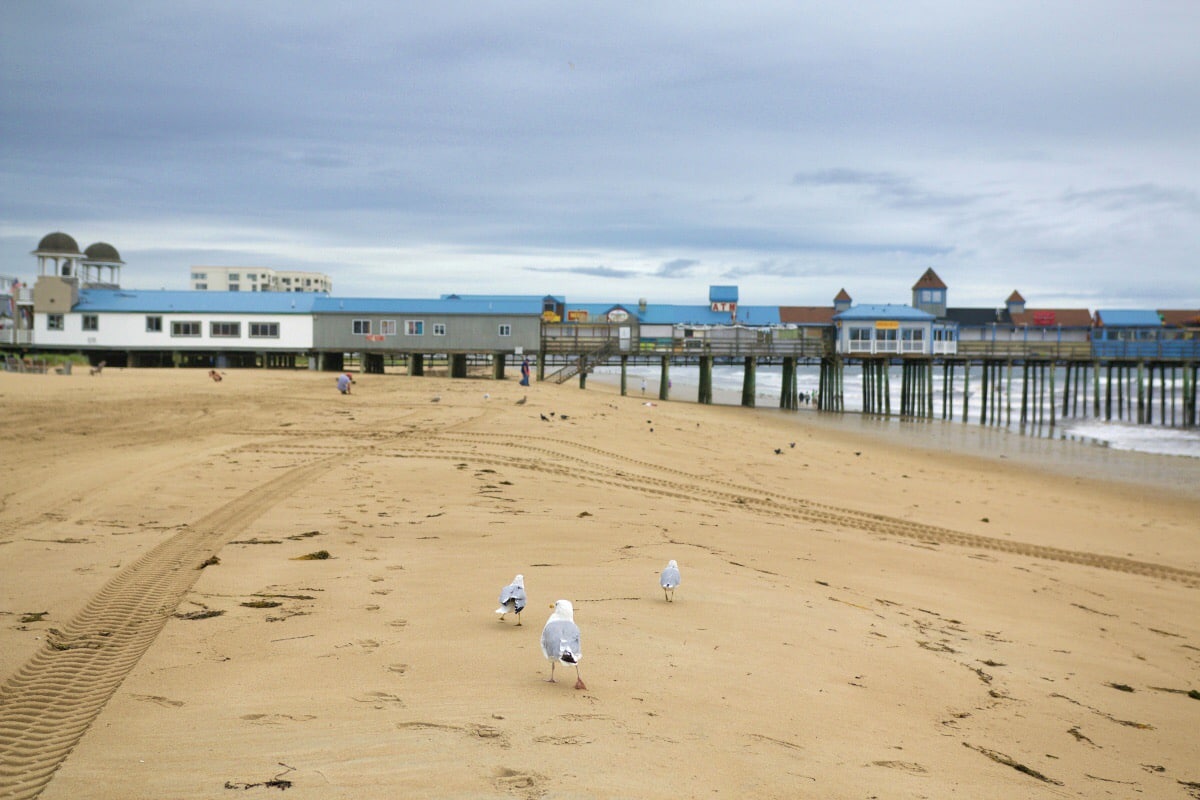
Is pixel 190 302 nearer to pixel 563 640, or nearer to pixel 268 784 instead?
pixel 563 640

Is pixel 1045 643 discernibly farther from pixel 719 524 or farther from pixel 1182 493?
pixel 1182 493

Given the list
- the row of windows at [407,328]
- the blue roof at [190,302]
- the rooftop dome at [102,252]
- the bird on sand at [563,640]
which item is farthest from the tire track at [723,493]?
the rooftop dome at [102,252]

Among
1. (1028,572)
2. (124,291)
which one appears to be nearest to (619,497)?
(1028,572)

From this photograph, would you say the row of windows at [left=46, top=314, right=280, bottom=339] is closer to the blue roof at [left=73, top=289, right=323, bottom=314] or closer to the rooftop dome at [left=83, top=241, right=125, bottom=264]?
the blue roof at [left=73, top=289, right=323, bottom=314]

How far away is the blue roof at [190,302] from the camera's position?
4981 centimetres

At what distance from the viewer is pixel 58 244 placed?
52.8 metres

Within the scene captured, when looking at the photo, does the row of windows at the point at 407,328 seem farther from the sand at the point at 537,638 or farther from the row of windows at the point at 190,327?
the sand at the point at 537,638

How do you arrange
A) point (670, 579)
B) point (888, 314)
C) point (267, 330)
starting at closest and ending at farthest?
point (670, 579) < point (267, 330) < point (888, 314)

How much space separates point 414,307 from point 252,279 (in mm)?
107519

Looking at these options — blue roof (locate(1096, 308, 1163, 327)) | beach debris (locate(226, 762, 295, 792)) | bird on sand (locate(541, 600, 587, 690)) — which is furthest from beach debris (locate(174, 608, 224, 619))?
blue roof (locate(1096, 308, 1163, 327))

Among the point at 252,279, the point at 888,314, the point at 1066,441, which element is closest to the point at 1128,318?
the point at 888,314

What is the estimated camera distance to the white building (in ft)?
455

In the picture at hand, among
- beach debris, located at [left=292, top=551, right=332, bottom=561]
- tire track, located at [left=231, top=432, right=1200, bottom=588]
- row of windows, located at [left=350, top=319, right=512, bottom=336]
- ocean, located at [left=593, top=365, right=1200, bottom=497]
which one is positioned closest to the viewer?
beach debris, located at [left=292, top=551, right=332, bottom=561]

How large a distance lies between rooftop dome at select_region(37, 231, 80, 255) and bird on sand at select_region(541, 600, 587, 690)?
56864 mm
